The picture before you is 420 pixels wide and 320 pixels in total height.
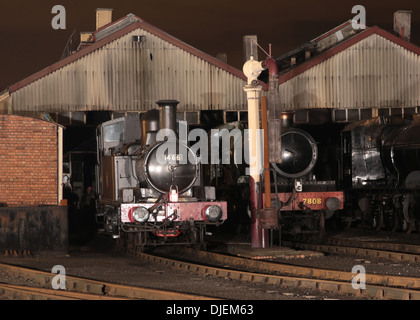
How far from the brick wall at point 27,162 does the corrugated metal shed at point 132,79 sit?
1037 cm

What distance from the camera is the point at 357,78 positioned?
1126 inches

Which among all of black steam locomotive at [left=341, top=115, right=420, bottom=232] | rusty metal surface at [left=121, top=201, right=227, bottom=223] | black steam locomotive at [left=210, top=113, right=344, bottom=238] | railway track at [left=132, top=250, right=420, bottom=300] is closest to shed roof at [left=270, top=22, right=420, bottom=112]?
black steam locomotive at [left=341, top=115, right=420, bottom=232]

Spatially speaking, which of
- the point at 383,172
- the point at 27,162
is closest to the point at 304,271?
the point at 27,162

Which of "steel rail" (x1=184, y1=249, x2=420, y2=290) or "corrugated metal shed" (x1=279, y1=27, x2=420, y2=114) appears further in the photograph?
"corrugated metal shed" (x1=279, y1=27, x2=420, y2=114)

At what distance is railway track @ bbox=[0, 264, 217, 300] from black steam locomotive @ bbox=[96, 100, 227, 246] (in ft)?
12.2

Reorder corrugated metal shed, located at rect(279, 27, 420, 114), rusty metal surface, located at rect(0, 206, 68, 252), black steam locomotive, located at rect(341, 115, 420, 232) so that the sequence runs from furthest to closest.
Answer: corrugated metal shed, located at rect(279, 27, 420, 114), black steam locomotive, located at rect(341, 115, 420, 232), rusty metal surface, located at rect(0, 206, 68, 252)

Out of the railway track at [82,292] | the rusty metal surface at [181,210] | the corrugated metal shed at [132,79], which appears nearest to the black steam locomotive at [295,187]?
the rusty metal surface at [181,210]

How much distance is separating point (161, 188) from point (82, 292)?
5068 mm

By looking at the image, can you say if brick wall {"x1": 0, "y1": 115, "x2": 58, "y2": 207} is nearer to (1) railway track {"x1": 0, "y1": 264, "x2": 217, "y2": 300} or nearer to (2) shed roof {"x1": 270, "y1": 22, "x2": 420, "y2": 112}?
(1) railway track {"x1": 0, "y1": 264, "x2": 217, "y2": 300}

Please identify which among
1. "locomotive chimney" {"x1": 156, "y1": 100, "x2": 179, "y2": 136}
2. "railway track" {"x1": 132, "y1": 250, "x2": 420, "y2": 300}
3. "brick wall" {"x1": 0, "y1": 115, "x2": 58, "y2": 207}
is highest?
"locomotive chimney" {"x1": 156, "y1": 100, "x2": 179, "y2": 136}

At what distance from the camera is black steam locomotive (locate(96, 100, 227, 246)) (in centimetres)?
1553

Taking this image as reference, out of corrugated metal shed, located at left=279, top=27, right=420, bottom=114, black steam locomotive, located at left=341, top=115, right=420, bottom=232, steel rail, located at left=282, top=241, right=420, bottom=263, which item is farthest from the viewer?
corrugated metal shed, located at left=279, top=27, right=420, bottom=114

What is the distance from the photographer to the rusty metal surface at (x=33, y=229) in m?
15.8
